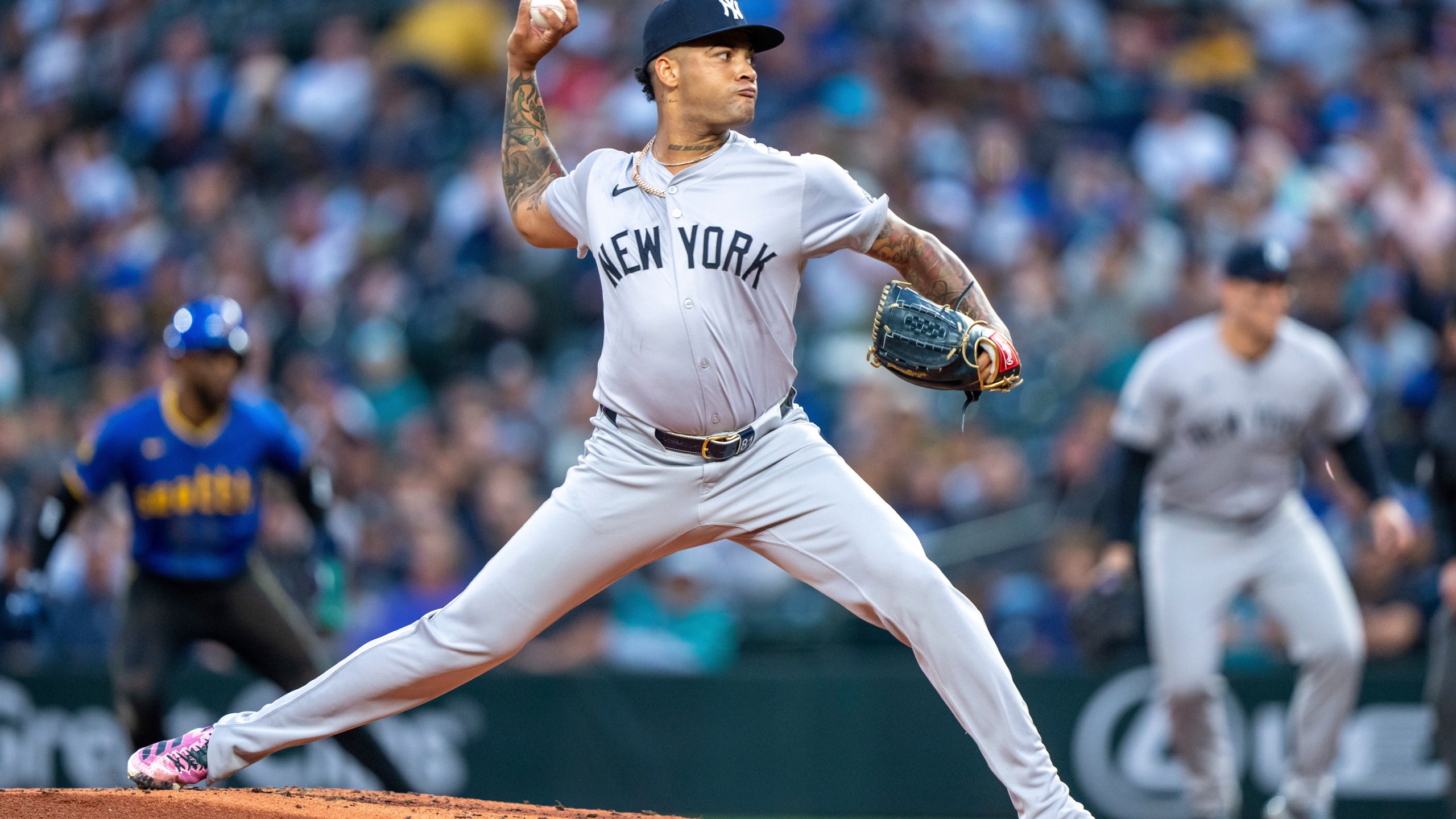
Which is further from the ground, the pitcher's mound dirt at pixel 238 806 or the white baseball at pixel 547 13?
the white baseball at pixel 547 13

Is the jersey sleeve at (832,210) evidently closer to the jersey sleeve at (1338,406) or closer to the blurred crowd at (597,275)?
the jersey sleeve at (1338,406)

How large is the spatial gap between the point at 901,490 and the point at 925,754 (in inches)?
68.5

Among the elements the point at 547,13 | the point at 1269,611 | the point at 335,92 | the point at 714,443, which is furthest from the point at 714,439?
the point at 335,92

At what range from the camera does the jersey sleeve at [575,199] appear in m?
4.70

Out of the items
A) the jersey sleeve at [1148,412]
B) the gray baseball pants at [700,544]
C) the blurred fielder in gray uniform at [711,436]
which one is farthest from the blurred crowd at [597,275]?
the blurred fielder in gray uniform at [711,436]

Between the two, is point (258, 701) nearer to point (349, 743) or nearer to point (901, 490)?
point (349, 743)

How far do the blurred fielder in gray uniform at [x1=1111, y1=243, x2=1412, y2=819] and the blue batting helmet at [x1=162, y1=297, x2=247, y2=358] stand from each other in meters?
3.97

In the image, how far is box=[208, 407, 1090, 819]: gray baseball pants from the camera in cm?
Answer: 439

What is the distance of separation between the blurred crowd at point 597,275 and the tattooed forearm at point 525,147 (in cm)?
294

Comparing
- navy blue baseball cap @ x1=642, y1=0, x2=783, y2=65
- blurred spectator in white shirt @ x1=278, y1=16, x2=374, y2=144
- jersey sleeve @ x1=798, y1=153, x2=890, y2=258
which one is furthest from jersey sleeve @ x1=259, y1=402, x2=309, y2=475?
blurred spectator in white shirt @ x1=278, y1=16, x2=374, y2=144

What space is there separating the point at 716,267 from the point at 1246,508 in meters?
3.69

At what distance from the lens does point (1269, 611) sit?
719 cm

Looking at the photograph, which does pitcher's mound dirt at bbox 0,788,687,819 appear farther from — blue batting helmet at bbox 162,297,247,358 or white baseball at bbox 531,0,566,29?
white baseball at bbox 531,0,566,29

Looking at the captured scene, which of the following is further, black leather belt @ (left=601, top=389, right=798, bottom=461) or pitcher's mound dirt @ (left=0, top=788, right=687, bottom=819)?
pitcher's mound dirt @ (left=0, top=788, right=687, bottom=819)
